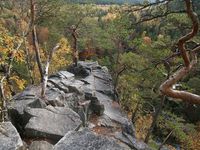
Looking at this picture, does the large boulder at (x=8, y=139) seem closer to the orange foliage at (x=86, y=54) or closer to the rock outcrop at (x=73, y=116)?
the rock outcrop at (x=73, y=116)

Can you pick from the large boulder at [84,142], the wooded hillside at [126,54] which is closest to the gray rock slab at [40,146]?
the large boulder at [84,142]

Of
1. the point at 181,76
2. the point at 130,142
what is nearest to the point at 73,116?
the point at 130,142

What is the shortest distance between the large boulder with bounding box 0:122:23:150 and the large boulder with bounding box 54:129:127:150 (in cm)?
151

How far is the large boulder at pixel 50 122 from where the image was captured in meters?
16.5

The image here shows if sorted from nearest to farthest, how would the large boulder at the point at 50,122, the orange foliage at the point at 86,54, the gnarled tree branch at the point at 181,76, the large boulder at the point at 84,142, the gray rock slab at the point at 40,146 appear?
the gnarled tree branch at the point at 181,76 < the large boulder at the point at 84,142 < the gray rock slab at the point at 40,146 < the large boulder at the point at 50,122 < the orange foliage at the point at 86,54

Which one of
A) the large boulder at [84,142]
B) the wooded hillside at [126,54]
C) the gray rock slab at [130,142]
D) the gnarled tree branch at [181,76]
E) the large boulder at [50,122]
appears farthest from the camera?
the gray rock slab at [130,142]

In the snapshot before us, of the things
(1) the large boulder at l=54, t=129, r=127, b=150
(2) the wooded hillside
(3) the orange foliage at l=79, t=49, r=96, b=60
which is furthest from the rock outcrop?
(3) the orange foliage at l=79, t=49, r=96, b=60

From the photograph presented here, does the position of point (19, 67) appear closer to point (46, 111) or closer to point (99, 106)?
point (99, 106)

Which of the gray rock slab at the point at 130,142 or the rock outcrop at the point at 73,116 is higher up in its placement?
the rock outcrop at the point at 73,116

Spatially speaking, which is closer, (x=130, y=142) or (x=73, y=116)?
(x=73, y=116)

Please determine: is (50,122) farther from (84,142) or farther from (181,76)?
(181,76)

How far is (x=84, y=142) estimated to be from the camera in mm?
13789

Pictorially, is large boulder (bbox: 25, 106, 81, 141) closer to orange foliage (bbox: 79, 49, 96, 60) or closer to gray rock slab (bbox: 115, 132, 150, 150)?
gray rock slab (bbox: 115, 132, 150, 150)

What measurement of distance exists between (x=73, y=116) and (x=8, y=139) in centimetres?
588
